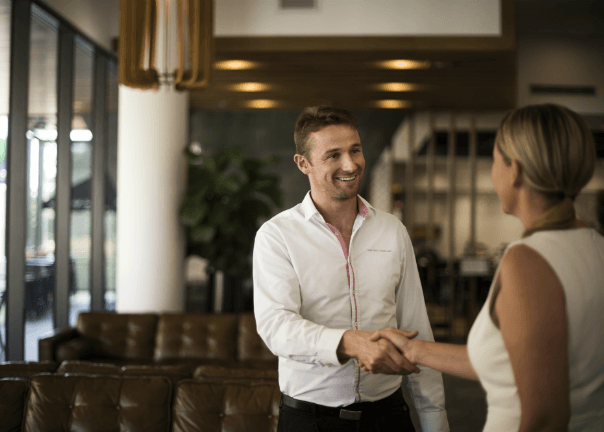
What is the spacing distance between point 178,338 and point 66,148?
2322mm

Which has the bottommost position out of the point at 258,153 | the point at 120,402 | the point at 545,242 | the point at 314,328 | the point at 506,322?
the point at 120,402

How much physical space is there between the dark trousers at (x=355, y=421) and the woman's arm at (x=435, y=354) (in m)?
0.27

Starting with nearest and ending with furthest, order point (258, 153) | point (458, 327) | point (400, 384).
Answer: point (400, 384)
point (458, 327)
point (258, 153)

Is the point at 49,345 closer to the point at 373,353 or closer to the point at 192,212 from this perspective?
the point at 192,212

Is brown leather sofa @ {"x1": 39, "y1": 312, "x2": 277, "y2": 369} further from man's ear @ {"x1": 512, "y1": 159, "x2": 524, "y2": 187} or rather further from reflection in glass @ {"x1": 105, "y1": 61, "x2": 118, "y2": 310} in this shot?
man's ear @ {"x1": 512, "y1": 159, "x2": 524, "y2": 187}

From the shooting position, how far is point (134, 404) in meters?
2.30

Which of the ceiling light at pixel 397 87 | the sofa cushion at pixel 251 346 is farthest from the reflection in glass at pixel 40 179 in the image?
the ceiling light at pixel 397 87

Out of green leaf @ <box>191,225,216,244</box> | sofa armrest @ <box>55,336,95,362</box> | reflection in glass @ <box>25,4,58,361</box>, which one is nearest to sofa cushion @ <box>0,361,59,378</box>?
sofa armrest @ <box>55,336,95,362</box>

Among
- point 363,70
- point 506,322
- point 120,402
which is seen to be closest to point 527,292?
point 506,322

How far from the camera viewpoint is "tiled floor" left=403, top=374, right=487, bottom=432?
1778mm

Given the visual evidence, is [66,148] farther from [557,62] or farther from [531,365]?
[557,62]

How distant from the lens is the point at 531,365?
0.92m

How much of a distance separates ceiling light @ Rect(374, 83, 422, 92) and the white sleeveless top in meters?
7.66

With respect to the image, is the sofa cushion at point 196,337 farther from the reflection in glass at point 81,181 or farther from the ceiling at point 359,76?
the ceiling at point 359,76
